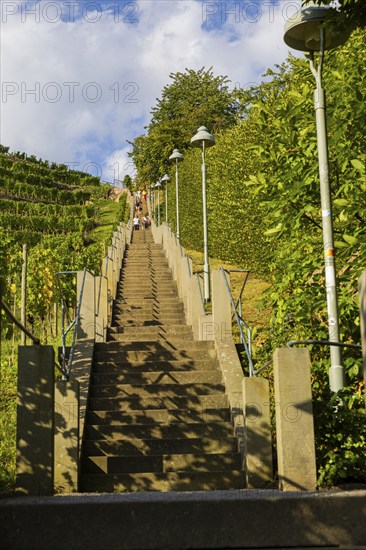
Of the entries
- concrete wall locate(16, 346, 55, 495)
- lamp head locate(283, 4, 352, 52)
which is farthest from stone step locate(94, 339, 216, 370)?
lamp head locate(283, 4, 352, 52)

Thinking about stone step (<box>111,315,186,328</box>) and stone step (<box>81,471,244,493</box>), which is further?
stone step (<box>111,315,186,328</box>)

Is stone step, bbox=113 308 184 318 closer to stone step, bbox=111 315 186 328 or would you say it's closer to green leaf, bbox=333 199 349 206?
stone step, bbox=111 315 186 328

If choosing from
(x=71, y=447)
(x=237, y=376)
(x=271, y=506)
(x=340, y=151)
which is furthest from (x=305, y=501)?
(x=340, y=151)

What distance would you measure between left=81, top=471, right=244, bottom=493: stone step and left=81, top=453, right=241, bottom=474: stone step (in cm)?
25

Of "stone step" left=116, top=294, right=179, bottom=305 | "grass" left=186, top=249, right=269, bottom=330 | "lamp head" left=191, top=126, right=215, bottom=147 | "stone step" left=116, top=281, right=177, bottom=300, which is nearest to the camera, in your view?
"grass" left=186, top=249, right=269, bottom=330

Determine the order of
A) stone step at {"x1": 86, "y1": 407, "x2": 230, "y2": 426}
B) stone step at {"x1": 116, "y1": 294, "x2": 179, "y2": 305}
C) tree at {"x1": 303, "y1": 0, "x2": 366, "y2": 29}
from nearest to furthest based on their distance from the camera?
tree at {"x1": 303, "y1": 0, "x2": 366, "y2": 29} < stone step at {"x1": 86, "y1": 407, "x2": 230, "y2": 426} < stone step at {"x1": 116, "y1": 294, "x2": 179, "y2": 305}

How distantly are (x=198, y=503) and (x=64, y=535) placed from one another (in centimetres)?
104

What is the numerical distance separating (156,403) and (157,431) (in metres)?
0.66

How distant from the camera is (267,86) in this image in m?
29.4

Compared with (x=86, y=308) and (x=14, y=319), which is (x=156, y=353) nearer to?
(x=86, y=308)

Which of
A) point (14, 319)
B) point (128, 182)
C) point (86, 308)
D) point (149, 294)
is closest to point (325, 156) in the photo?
point (14, 319)

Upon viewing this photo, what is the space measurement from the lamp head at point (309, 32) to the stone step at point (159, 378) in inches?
192

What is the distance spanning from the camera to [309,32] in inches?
309

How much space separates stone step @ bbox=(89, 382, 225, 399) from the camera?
9273 mm
